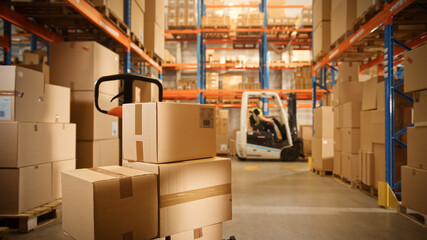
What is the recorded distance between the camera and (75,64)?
3842mm

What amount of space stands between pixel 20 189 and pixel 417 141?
4.25 meters

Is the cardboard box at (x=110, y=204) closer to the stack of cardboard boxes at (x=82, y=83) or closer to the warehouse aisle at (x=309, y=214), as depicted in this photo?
the warehouse aisle at (x=309, y=214)

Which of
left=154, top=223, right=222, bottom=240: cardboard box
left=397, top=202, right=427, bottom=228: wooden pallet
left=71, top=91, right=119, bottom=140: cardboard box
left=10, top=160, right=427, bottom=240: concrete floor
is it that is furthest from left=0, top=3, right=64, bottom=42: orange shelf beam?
left=397, top=202, right=427, bottom=228: wooden pallet

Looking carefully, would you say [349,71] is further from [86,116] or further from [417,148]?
[86,116]

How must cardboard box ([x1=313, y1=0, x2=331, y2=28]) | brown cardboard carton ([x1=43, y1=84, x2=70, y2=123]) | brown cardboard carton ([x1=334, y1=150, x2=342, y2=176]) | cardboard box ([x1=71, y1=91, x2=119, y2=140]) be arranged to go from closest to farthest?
brown cardboard carton ([x1=43, y1=84, x2=70, y2=123]) < cardboard box ([x1=71, y1=91, x2=119, y2=140]) < brown cardboard carton ([x1=334, y1=150, x2=342, y2=176]) < cardboard box ([x1=313, y1=0, x2=331, y2=28])

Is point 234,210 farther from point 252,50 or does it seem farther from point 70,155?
point 252,50

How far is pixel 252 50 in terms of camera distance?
13.7 metres

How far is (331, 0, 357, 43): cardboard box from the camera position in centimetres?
502

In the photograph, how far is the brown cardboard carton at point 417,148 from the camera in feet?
9.64

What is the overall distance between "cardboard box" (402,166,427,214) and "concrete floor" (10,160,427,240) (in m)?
0.22

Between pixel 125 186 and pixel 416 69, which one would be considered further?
pixel 416 69

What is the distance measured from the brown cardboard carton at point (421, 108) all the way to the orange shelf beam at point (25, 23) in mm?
5338

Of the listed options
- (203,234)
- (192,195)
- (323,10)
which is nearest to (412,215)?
(203,234)

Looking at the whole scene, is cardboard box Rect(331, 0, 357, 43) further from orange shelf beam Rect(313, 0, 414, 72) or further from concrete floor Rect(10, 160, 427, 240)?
concrete floor Rect(10, 160, 427, 240)
